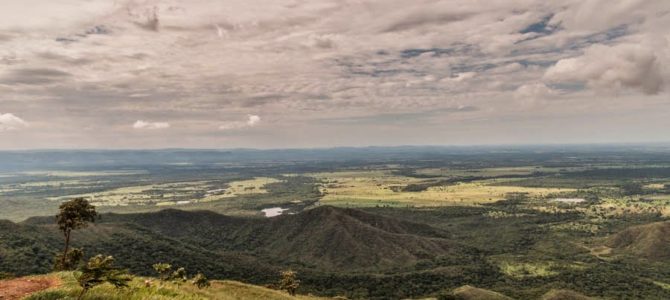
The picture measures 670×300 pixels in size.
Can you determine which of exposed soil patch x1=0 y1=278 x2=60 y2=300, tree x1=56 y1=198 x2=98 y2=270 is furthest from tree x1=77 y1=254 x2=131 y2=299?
tree x1=56 y1=198 x2=98 y2=270

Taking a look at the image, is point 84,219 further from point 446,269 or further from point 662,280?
point 662,280

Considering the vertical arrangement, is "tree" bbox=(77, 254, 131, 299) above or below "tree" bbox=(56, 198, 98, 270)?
above

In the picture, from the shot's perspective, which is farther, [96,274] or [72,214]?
[72,214]

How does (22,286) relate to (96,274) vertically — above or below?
below

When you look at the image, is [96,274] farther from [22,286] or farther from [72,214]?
[72,214]

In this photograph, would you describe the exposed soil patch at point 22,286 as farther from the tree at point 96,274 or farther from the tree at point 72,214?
the tree at point 72,214

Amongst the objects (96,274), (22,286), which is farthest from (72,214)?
(96,274)

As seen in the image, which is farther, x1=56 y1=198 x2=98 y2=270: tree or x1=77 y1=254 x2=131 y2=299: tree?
x1=56 y1=198 x2=98 y2=270: tree

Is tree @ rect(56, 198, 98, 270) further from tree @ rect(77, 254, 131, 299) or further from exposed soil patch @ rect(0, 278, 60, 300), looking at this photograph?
tree @ rect(77, 254, 131, 299)

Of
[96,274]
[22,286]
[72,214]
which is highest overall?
[96,274]
